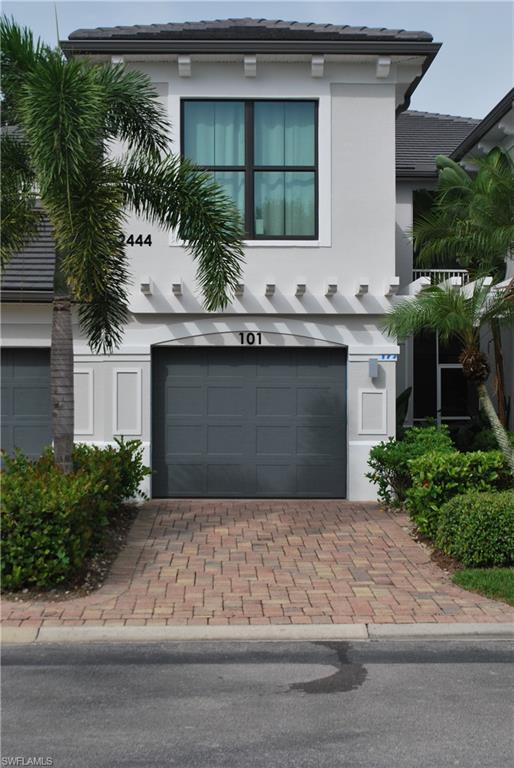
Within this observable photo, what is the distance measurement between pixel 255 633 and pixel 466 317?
5.56 metres

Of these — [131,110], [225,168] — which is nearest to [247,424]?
[225,168]

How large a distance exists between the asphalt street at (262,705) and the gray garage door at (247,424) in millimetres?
6367

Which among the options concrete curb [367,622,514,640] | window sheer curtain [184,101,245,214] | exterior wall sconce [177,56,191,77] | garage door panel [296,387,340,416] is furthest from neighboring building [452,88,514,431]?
concrete curb [367,622,514,640]

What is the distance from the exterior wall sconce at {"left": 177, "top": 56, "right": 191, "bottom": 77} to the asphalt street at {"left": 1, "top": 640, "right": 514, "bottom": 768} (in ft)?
29.7

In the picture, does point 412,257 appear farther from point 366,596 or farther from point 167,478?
point 366,596

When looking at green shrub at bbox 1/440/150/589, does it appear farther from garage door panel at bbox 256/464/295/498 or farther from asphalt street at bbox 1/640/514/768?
garage door panel at bbox 256/464/295/498

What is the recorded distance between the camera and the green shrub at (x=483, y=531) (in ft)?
30.3

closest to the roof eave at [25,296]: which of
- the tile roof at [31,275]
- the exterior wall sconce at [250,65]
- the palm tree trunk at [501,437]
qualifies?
the tile roof at [31,275]

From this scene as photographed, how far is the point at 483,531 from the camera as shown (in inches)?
364

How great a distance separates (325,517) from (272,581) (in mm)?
3336

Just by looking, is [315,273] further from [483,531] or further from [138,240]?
[483,531]

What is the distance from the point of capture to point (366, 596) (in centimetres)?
862

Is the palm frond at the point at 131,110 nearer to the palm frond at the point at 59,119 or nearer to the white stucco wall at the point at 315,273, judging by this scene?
the palm frond at the point at 59,119

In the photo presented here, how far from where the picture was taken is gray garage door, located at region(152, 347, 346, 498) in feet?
45.2
